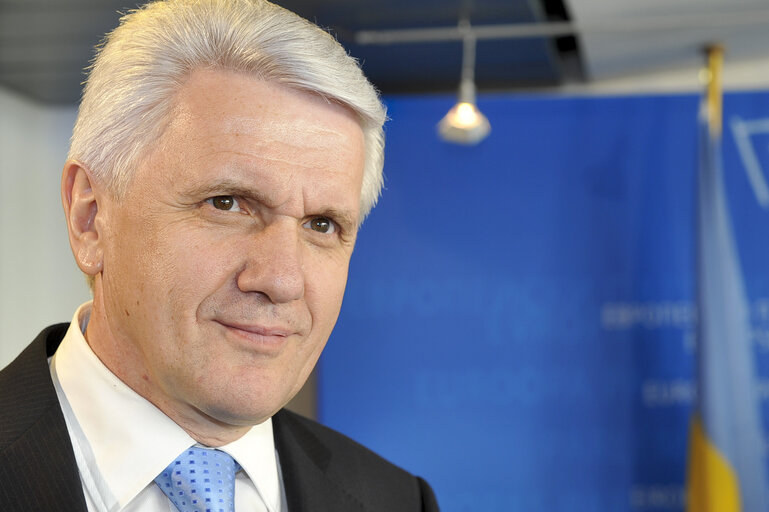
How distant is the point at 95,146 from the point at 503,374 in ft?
10.2

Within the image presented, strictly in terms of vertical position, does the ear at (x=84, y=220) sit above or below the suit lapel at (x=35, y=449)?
above

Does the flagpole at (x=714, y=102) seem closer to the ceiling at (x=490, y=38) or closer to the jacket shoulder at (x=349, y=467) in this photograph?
the ceiling at (x=490, y=38)

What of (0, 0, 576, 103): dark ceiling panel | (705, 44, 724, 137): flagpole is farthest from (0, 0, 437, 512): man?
(705, 44, 724, 137): flagpole

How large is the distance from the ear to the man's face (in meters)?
0.03

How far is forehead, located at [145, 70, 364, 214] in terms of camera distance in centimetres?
116

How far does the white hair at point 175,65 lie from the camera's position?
1203mm

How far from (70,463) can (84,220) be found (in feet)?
1.11

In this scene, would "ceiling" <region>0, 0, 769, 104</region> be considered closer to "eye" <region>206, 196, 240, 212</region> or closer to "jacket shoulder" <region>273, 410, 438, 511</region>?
"jacket shoulder" <region>273, 410, 438, 511</region>

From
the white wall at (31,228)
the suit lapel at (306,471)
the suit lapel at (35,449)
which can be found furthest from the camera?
the white wall at (31,228)

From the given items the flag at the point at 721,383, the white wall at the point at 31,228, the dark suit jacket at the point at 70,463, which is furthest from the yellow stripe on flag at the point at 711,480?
the white wall at the point at 31,228

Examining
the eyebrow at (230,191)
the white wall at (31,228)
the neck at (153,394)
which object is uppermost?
the white wall at (31,228)

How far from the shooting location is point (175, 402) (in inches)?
47.5

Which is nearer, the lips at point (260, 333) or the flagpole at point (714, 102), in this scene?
the lips at point (260, 333)

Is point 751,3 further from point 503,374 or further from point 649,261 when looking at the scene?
point 503,374
